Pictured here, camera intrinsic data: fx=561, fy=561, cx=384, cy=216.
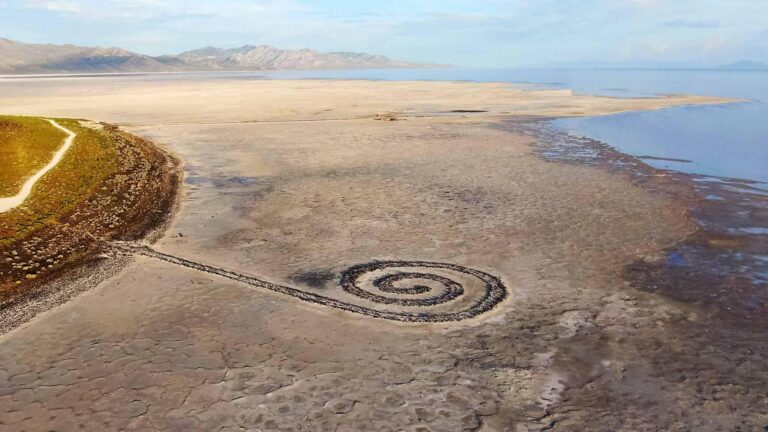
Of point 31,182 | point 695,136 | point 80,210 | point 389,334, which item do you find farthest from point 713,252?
point 695,136

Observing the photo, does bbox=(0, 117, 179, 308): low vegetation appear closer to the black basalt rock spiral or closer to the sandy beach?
the sandy beach

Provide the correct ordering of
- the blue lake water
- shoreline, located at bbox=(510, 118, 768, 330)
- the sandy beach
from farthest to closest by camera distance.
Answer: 1. the blue lake water
2. shoreline, located at bbox=(510, 118, 768, 330)
3. the sandy beach

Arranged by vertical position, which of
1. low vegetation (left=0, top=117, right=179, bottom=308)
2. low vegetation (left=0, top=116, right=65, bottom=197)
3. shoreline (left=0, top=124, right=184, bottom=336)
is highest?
low vegetation (left=0, top=116, right=65, bottom=197)

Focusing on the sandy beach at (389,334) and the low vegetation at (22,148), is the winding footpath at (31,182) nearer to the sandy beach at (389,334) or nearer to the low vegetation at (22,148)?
the low vegetation at (22,148)

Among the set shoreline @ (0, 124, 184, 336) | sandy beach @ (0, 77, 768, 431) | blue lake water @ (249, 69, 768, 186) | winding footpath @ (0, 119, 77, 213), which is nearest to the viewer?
sandy beach @ (0, 77, 768, 431)

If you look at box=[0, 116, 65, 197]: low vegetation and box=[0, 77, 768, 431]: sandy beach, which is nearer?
box=[0, 77, 768, 431]: sandy beach

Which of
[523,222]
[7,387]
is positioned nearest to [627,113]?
[523,222]

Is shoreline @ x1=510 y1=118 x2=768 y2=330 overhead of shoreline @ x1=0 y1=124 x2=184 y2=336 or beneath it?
overhead

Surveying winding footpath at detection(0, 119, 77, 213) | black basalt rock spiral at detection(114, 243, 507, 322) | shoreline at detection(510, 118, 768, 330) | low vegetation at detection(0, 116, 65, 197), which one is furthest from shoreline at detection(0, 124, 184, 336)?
shoreline at detection(510, 118, 768, 330)

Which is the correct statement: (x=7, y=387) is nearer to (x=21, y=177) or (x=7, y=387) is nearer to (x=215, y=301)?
(x=215, y=301)
